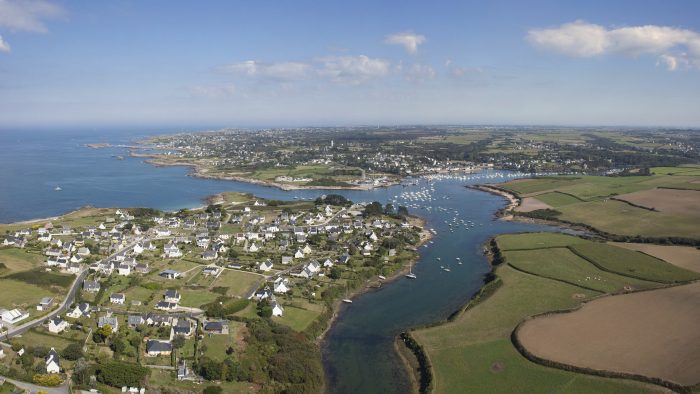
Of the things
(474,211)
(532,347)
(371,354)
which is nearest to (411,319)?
(371,354)

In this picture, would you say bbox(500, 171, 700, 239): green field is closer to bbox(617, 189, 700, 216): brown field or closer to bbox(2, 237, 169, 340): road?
bbox(617, 189, 700, 216): brown field

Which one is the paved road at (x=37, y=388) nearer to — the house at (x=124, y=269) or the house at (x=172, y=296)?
the house at (x=172, y=296)

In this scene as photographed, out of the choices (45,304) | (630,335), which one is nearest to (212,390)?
(45,304)

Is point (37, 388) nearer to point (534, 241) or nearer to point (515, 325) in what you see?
point (515, 325)

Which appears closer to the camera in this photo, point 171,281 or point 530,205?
point 171,281

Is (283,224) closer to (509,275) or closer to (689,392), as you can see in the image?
(509,275)

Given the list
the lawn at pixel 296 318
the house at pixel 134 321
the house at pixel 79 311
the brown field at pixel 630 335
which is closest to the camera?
the brown field at pixel 630 335

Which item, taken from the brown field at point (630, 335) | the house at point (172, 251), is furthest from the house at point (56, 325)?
the brown field at point (630, 335)
